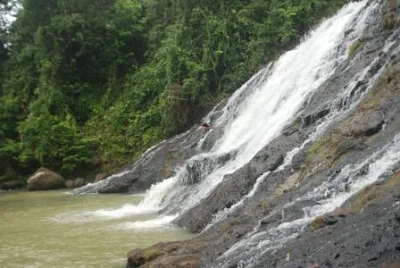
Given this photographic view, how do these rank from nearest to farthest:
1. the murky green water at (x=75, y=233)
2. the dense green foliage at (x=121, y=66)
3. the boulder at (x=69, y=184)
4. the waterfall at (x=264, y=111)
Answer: the murky green water at (x=75, y=233), the waterfall at (x=264, y=111), the boulder at (x=69, y=184), the dense green foliage at (x=121, y=66)

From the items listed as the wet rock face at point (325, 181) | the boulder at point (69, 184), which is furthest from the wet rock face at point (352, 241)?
the boulder at point (69, 184)

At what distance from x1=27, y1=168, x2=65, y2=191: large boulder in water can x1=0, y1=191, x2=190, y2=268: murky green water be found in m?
5.69

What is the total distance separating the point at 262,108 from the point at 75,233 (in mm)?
9920

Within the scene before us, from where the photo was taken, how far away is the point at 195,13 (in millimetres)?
31500

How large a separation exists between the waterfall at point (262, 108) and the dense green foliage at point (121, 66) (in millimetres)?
3531

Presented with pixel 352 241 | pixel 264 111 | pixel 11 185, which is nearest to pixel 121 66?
pixel 11 185

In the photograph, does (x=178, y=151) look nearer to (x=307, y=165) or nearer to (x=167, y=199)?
(x=167, y=199)

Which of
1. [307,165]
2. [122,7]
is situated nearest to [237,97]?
[307,165]

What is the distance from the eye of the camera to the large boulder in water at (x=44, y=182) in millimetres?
26938

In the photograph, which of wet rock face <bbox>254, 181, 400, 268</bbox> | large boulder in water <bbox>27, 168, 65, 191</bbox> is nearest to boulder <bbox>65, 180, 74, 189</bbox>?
large boulder in water <bbox>27, 168, 65, 191</bbox>

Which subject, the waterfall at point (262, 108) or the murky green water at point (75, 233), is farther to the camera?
the waterfall at point (262, 108)

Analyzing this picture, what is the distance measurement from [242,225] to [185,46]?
2187cm

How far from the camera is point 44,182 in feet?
88.6

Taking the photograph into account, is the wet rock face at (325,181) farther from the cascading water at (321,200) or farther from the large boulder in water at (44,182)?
the large boulder in water at (44,182)
